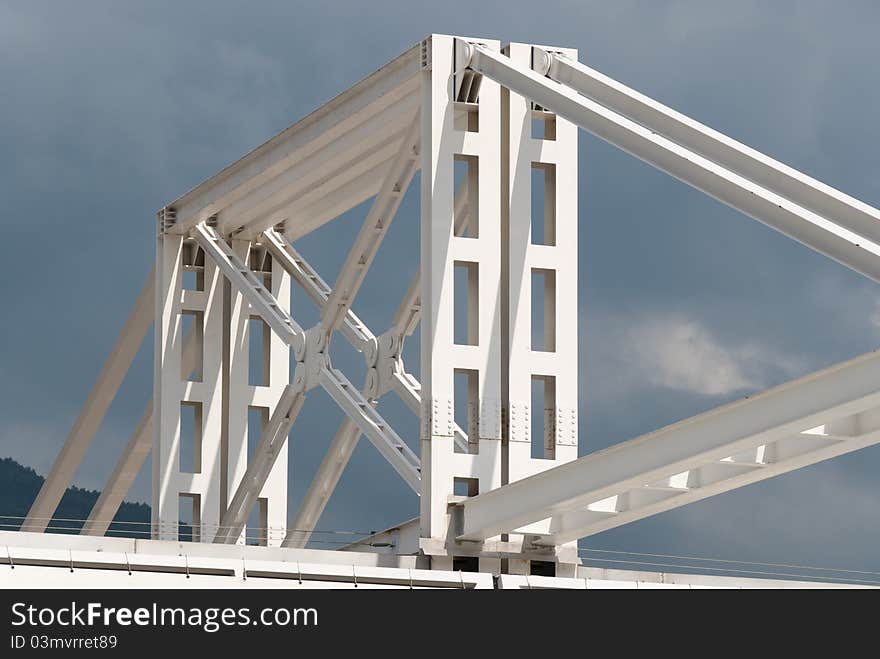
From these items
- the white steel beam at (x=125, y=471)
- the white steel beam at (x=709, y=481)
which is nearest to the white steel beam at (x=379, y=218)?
the white steel beam at (x=709, y=481)

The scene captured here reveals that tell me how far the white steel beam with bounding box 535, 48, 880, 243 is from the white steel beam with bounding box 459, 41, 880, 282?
0.14 meters

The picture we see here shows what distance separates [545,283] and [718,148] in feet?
16.7

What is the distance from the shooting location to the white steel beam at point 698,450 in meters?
26.7

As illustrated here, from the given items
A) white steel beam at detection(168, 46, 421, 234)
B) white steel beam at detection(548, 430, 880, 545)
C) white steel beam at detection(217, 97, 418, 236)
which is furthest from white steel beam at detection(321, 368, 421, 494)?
white steel beam at detection(548, 430, 880, 545)

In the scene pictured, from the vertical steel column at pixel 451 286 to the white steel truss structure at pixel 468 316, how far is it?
0.04 meters

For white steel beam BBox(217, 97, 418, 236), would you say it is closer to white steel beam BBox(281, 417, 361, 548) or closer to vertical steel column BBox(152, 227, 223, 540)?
vertical steel column BBox(152, 227, 223, 540)

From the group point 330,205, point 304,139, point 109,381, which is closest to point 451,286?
point 304,139

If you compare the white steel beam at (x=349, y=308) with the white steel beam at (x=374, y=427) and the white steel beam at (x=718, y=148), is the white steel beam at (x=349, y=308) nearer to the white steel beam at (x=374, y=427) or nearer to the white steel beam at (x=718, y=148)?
the white steel beam at (x=374, y=427)

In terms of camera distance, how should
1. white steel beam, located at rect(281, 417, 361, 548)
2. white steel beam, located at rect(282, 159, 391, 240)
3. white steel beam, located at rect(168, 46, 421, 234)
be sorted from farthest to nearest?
white steel beam, located at rect(281, 417, 361, 548), white steel beam, located at rect(282, 159, 391, 240), white steel beam, located at rect(168, 46, 421, 234)

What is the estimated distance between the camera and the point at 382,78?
124ft

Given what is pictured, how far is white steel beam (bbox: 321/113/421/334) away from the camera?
37562 millimetres

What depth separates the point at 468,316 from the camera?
35.4 m
